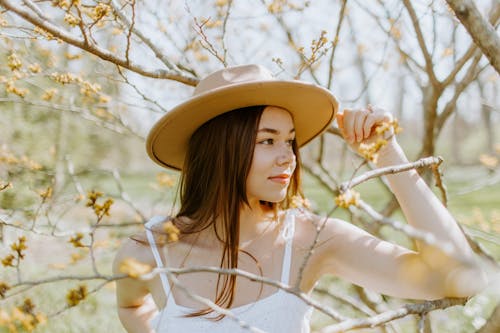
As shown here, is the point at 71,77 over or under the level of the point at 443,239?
over

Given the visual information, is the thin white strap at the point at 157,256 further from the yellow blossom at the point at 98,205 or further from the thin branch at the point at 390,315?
the thin branch at the point at 390,315

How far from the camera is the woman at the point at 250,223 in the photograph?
5.16 ft

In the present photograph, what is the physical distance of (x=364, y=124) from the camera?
1.56 m

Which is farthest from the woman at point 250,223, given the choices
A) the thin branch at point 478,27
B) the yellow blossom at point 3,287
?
the yellow blossom at point 3,287

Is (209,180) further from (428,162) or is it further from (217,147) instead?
(428,162)

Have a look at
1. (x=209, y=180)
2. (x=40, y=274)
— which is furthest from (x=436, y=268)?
(x=40, y=274)

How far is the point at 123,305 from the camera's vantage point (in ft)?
6.28

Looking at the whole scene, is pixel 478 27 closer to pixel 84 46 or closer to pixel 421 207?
pixel 421 207

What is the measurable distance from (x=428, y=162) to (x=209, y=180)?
33.8 inches

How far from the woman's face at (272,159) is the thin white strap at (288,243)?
0.20 metres

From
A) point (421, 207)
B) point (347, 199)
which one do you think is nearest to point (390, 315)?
point (347, 199)

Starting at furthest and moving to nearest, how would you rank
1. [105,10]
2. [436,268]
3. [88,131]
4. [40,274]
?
1. [88,131]
2. [40,274]
3. [105,10]
4. [436,268]

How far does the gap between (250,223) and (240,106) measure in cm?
46

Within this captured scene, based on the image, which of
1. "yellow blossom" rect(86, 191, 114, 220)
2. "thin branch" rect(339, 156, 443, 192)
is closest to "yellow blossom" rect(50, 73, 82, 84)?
"yellow blossom" rect(86, 191, 114, 220)
